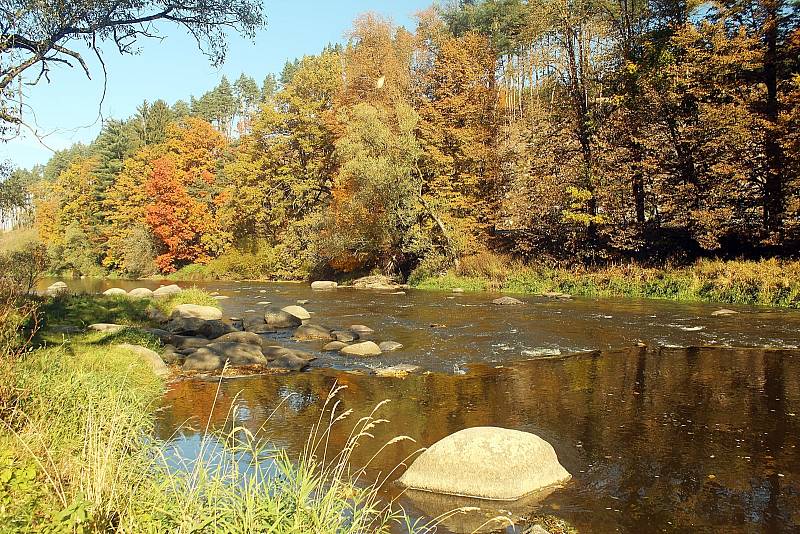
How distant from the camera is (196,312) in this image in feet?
67.8

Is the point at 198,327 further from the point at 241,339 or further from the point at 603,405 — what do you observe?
the point at 603,405

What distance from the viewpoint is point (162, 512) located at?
4.20m

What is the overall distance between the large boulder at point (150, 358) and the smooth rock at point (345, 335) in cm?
552

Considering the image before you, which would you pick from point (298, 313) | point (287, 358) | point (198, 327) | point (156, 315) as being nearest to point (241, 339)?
point (287, 358)

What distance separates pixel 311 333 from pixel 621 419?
34.4 feet

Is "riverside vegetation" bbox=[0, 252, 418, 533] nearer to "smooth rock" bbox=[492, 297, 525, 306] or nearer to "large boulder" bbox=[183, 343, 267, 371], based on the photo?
"large boulder" bbox=[183, 343, 267, 371]

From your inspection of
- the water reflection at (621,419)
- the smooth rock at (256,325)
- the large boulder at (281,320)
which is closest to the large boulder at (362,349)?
the water reflection at (621,419)

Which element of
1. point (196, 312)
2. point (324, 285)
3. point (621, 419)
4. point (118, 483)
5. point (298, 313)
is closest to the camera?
point (118, 483)

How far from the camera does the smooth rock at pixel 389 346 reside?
1570 centimetres

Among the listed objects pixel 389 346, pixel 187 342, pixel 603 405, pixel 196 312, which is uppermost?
pixel 196 312

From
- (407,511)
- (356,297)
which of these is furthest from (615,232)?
(407,511)

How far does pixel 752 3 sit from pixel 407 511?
2791 centimetres

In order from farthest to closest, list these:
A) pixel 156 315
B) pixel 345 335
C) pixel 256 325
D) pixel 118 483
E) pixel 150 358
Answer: pixel 156 315, pixel 256 325, pixel 345 335, pixel 150 358, pixel 118 483

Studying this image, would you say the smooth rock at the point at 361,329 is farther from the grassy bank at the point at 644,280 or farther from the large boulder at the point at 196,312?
the grassy bank at the point at 644,280
